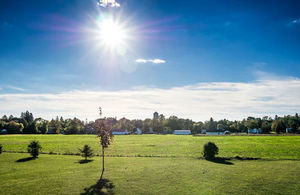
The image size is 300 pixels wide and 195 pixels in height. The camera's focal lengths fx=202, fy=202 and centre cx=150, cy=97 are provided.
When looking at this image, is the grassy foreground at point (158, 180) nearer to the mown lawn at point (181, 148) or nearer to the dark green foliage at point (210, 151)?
the dark green foliage at point (210, 151)

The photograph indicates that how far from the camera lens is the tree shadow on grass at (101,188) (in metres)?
17.7

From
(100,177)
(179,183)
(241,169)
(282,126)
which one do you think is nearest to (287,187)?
(241,169)

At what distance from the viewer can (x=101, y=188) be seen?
18.7 m

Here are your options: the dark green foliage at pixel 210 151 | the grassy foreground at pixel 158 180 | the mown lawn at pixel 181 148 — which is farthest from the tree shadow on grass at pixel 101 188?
the mown lawn at pixel 181 148

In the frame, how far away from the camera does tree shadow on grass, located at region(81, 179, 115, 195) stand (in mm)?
17703

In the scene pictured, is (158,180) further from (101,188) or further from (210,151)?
(210,151)

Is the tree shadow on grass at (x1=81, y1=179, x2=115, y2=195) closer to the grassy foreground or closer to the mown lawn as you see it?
the grassy foreground

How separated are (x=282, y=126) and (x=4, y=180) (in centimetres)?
17439

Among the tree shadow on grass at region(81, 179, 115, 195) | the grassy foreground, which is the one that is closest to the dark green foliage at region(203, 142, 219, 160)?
the grassy foreground

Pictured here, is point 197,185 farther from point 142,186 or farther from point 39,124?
point 39,124

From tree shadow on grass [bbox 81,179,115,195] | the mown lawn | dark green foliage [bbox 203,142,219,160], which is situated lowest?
the mown lawn

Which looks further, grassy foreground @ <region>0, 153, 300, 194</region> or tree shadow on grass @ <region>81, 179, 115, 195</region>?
grassy foreground @ <region>0, 153, 300, 194</region>

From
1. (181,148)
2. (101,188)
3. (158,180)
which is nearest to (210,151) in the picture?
(181,148)

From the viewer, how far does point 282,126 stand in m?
152
